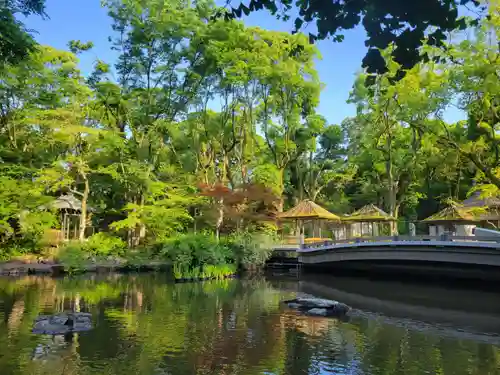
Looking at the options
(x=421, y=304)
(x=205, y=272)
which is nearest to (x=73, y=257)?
(x=205, y=272)

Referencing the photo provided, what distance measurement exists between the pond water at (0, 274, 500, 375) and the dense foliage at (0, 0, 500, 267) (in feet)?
23.8

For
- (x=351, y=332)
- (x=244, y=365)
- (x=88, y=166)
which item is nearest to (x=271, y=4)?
(x=244, y=365)

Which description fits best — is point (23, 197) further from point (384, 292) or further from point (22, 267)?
point (384, 292)

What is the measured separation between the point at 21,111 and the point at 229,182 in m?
15.7

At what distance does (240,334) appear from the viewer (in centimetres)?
1162

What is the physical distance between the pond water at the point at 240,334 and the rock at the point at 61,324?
0.93 ft

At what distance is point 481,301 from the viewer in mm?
18109

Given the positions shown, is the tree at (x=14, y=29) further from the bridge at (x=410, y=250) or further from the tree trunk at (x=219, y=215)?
the tree trunk at (x=219, y=215)

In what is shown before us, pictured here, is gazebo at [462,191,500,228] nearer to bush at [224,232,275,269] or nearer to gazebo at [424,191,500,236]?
gazebo at [424,191,500,236]

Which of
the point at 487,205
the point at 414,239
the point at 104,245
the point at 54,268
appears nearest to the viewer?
the point at 414,239

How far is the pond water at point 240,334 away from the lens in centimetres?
886

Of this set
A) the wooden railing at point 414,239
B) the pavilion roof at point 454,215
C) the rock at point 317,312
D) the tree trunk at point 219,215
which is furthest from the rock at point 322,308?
the tree trunk at point 219,215

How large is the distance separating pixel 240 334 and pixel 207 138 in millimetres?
25261

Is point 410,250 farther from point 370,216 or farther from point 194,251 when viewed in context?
point 194,251
